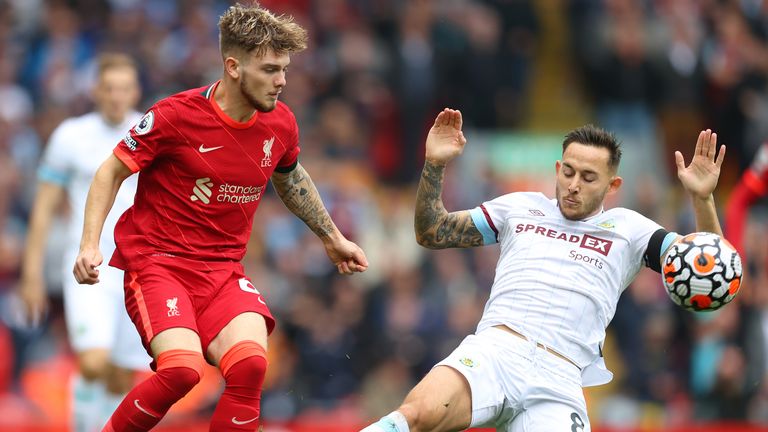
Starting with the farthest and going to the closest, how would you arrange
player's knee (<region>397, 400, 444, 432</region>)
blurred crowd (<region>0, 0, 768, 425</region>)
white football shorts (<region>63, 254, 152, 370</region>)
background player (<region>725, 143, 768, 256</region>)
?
blurred crowd (<region>0, 0, 768, 425</region>) → background player (<region>725, 143, 768, 256</region>) → white football shorts (<region>63, 254, 152, 370</region>) → player's knee (<region>397, 400, 444, 432</region>)

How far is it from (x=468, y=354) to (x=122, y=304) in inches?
126

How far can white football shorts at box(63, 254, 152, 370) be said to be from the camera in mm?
8883

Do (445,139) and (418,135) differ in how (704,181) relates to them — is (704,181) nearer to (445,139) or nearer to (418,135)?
(445,139)

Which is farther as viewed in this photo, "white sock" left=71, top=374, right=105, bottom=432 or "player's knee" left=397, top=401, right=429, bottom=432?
"white sock" left=71, top=374, right=105, bottom=432

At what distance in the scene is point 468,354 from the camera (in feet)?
22.9

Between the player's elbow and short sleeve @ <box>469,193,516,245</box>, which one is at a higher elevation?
short sleeve @ <box>469,193,516,245</box>

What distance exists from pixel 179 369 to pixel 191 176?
1.11 m

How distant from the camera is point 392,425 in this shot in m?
6.54

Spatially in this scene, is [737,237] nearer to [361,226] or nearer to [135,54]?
[361,226]

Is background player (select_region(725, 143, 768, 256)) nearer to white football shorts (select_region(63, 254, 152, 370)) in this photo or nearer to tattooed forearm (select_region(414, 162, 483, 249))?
tattooed forearm (select_region(414, 162, 483, 249))

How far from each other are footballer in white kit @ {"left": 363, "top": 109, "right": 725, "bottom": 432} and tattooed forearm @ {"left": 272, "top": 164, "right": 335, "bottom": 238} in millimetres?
621

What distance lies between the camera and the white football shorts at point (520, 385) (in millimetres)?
6840

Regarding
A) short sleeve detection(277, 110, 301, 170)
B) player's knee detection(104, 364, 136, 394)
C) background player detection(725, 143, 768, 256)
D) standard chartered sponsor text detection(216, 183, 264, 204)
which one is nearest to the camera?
standard chartered sponsor text detection(216, 183, 264, 204)

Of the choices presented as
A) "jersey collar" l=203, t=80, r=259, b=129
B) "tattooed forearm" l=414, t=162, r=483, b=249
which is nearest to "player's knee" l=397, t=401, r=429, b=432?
"tattooed forearm" l=414, t=162, r=483, b=249
